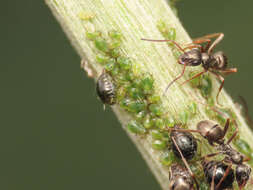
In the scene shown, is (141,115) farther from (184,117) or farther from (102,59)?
(102,59)

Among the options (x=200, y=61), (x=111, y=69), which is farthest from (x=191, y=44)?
(x=111, y=69)

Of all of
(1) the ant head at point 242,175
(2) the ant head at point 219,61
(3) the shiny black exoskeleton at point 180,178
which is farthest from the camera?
(2) the ant head at point 219,61

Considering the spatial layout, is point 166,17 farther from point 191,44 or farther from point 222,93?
point 222,93

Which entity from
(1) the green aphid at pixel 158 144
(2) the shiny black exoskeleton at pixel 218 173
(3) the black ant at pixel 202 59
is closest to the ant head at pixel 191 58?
(3) the black ant at pixel 202 59

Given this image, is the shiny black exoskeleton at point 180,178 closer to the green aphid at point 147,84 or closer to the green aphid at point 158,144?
the green aphid at point 158,144

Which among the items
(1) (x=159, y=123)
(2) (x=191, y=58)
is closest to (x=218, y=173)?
(1) (x=159, y=123)

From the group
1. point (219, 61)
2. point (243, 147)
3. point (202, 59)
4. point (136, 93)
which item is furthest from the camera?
point (219, 61)
